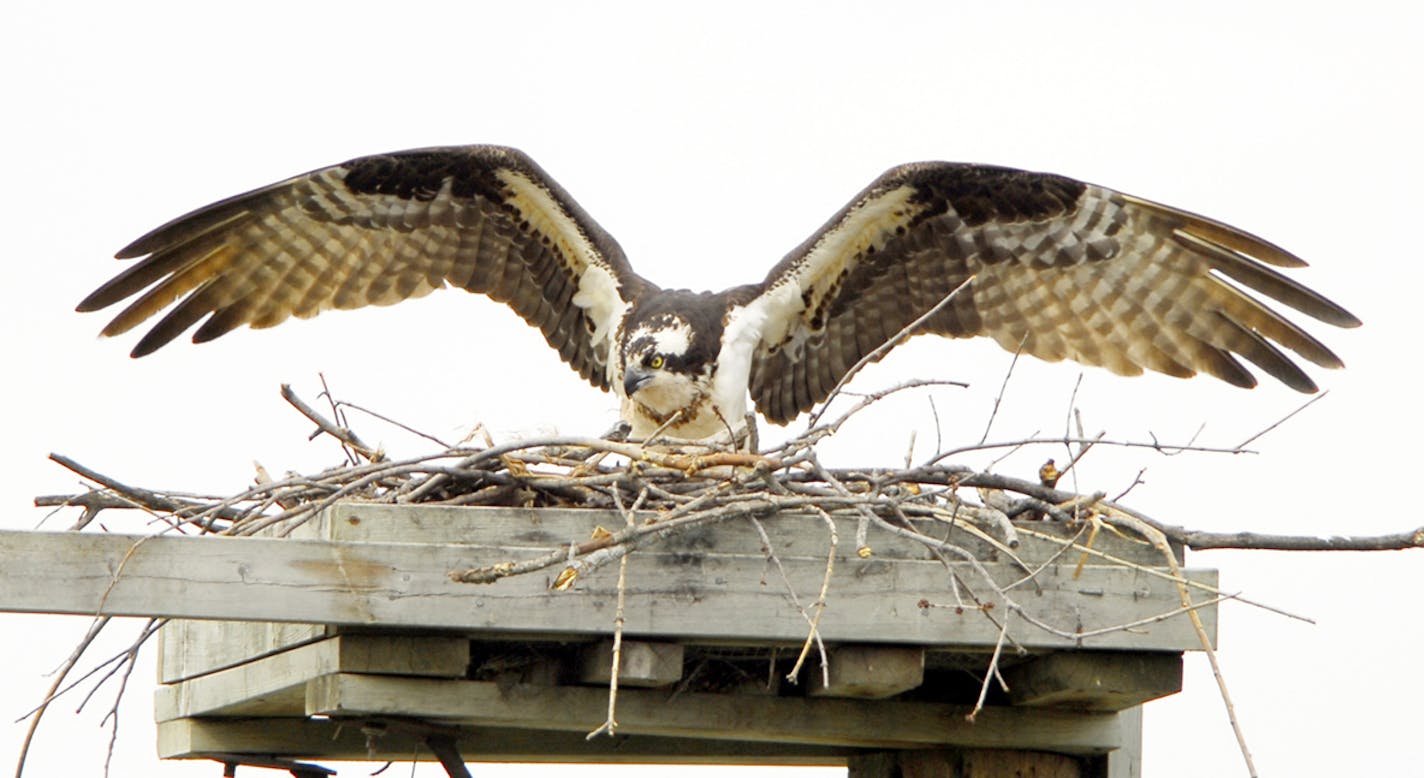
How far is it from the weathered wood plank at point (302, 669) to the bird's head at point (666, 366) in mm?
1593

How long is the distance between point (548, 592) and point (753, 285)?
2.87m

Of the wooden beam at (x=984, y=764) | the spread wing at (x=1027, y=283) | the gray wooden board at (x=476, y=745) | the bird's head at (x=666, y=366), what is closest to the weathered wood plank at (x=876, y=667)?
the wooden beam at (x=984, y=764)

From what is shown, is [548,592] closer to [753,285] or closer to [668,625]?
[668,625]

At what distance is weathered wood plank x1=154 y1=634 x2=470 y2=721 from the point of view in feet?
12.6

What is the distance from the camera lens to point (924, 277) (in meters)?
6.54

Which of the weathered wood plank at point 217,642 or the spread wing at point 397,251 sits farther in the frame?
the spread wing at point 397,251

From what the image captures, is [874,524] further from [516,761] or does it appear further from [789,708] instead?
[516,761]

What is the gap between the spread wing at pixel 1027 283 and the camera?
6.15 m

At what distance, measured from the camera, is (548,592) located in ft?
12.2

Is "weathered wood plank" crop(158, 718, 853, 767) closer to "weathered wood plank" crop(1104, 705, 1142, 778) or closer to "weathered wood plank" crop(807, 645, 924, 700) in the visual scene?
"weathered wood plank" crop(1104, 705, 1142, 778)

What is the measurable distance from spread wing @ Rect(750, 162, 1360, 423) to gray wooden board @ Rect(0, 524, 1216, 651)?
227 centimetres

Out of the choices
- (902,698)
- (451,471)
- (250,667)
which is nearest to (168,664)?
(250,667)

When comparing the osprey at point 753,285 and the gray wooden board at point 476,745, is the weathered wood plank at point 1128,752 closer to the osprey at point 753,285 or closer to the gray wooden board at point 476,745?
the gray wooden board at point 476,745

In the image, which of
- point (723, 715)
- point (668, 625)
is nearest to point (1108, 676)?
point (723, 715)
